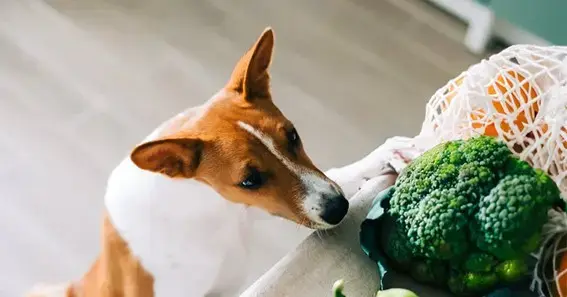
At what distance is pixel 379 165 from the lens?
45.7 inches

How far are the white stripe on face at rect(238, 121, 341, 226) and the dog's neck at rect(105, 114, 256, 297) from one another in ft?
0.41

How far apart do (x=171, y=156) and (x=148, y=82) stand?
1.13 meters

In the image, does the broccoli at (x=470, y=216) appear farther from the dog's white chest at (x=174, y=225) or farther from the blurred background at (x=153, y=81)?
the blurred background at (x=153, y=81)

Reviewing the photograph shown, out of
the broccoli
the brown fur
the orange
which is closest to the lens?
the broccoli

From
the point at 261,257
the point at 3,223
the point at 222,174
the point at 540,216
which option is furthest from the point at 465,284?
the point at 3,223

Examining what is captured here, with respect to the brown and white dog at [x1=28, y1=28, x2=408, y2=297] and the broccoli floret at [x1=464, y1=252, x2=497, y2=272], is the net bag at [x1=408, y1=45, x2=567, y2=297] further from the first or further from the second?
the brown and white dog at [x1=28, y1=28, x2=408, y2=297]

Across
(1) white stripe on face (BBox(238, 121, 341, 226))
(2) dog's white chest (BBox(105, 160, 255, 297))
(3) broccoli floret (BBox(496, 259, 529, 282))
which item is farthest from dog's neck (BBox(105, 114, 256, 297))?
(3) broccoli floret (BBox(496, 259, 529, 282))

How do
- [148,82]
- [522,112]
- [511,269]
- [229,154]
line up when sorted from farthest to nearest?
[148,82], [229,154], [522,112], [511,269]

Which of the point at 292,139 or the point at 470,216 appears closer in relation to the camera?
the point at 470,216

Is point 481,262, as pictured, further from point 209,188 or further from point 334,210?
point 209,188

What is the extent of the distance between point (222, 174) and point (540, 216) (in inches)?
19.8

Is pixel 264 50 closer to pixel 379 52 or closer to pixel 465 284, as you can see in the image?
pixel 465 284

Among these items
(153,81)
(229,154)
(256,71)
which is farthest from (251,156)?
(153,81)

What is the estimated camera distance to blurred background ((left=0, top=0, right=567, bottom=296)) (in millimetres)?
1855
